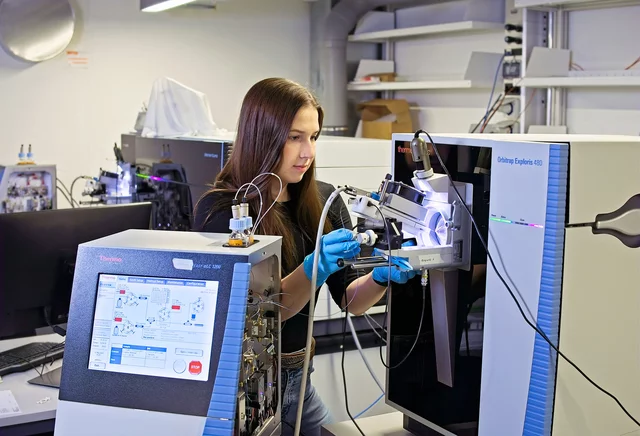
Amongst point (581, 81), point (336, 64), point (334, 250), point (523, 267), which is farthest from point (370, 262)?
point (336, 64)

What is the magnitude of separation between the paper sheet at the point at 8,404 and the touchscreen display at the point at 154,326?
688mm

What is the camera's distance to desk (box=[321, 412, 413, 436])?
1.56 meters

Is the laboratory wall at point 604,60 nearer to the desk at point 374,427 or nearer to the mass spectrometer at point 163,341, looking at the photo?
the desk at point 374,427

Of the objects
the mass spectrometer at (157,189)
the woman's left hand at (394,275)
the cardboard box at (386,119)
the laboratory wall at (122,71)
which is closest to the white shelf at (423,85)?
the cardboard box at (386,119)

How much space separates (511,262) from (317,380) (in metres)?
1.44

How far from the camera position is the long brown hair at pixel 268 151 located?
1.80m

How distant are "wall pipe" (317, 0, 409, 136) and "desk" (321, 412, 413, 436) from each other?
10.1 feet

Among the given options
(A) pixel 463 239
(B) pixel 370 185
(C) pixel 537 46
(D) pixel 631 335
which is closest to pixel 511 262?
(A) pixel 463 239

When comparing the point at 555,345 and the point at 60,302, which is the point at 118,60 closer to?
the point at 60,302

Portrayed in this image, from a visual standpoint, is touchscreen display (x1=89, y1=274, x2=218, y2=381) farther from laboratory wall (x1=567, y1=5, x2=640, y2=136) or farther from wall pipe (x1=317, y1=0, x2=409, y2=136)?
wall pipe (x1=317, y1=0, x2=409, y2=136)

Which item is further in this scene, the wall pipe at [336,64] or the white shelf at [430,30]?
the wall pipe at [336,64]

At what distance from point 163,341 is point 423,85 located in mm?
3072

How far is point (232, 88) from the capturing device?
4730 millimetres

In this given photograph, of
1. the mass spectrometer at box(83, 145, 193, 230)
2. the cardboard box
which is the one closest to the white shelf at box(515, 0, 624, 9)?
the cardboard box
